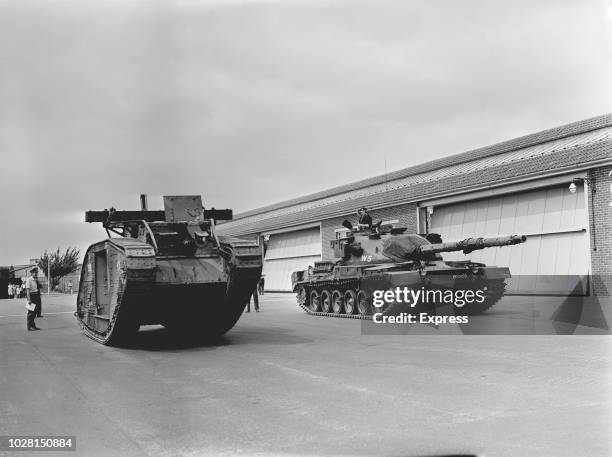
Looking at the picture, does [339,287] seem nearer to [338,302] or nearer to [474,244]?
[338,302]

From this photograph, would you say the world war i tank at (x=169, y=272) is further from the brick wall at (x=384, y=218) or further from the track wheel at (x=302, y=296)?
the brick wall at (x=384, y=218)

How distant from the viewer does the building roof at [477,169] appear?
18.6 m

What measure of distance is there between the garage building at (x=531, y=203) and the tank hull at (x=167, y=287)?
440 inches

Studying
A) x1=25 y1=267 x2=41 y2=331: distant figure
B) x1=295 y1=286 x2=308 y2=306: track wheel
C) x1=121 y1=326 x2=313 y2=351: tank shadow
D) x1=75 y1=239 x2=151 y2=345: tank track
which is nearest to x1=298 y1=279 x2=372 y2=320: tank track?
x1=295 y1=286 x2=308 y2=306: track wheel

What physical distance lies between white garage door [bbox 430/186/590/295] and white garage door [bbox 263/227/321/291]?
10423 mm

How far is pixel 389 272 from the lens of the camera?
1480 centimetres

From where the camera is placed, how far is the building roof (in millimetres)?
18641

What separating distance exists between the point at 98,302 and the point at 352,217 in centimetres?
1650

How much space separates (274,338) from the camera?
38.7ft

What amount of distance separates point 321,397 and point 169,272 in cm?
472

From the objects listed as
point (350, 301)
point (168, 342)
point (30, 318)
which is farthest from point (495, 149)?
point (30, 318)

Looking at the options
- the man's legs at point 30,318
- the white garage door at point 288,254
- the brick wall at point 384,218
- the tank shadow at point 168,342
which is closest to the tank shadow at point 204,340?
the tank shadow at point 168,342

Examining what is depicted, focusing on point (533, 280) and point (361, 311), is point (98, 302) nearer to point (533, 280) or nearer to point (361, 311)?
point (361, 311)

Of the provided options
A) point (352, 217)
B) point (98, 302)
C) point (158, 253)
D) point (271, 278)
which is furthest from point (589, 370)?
point (271, 278)
